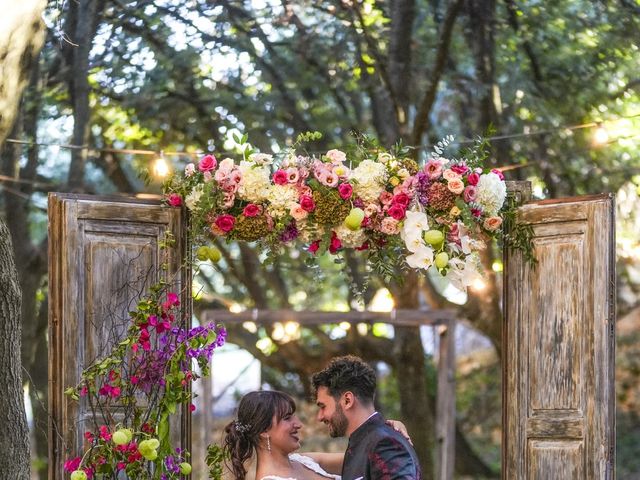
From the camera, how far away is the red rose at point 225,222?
6086 millimetres

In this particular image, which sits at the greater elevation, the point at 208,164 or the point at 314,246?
the point at 208,164

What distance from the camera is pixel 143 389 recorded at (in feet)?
19.4

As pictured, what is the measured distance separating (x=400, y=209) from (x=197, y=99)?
17.0 ft

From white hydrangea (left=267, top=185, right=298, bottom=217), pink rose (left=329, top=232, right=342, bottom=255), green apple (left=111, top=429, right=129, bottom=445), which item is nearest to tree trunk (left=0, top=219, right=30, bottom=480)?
green apple (left=111, top=429, right=129, bottom=445)

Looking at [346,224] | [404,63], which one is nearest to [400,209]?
[346,224]

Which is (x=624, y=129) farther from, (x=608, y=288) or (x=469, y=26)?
(x=608, y=288)

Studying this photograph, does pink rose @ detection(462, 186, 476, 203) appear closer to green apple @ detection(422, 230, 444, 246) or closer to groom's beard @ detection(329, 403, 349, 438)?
green apple @ detection(422, 230, 444, 246)

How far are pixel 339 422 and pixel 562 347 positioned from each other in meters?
1.51

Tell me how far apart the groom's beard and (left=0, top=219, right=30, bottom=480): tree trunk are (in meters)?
1.38

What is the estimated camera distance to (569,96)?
35.8ft

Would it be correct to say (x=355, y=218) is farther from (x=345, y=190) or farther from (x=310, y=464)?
(x=310, y=464)

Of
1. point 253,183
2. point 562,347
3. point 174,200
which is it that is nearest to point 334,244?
point 253,183

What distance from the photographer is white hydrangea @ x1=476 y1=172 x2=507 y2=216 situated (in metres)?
6.02

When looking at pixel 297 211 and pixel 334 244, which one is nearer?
pixel 297 211
